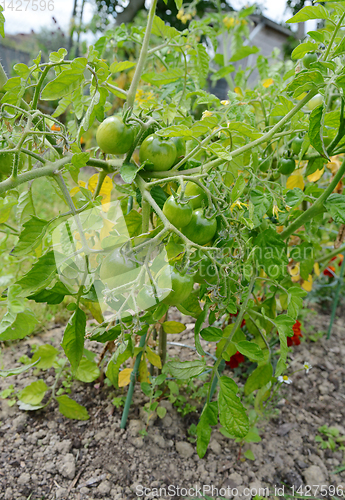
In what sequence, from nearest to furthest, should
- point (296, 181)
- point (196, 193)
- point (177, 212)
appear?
point (177, 212) < point (196, 193) < point (296, 181)

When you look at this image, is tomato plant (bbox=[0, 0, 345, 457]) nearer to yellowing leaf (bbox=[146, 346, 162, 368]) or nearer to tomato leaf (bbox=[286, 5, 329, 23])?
tomato leaf (bbox=[286, 5, 329, 23])

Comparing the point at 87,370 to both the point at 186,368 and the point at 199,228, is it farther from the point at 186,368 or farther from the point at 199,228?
the point at 199,228

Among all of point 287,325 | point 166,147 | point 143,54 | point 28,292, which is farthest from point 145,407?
point 143,54

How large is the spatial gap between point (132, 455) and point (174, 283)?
73 cm

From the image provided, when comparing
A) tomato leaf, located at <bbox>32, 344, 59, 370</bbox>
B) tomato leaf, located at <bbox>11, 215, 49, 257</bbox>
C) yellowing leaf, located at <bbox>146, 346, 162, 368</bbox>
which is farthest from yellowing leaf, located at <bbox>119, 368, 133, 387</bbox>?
tomato leaf, located at <bbox>11, 215, 49, 257</bbox>

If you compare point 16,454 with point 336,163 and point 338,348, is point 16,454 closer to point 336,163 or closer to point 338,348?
point 336,163

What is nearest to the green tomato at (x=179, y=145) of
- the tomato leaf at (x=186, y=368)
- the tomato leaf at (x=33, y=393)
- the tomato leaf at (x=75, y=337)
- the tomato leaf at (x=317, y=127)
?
the tomato leaf at (x=317, y=127)

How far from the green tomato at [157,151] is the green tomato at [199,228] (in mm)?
113

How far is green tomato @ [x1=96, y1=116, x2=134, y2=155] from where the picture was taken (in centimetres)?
57

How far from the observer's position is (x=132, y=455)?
98 cm

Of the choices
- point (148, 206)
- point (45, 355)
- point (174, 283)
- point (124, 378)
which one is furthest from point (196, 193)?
point (45, 355)

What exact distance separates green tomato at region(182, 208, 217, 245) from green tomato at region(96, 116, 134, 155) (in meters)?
0.18

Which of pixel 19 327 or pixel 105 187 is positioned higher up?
pixel 105 187

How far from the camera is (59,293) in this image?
1.85 ft
